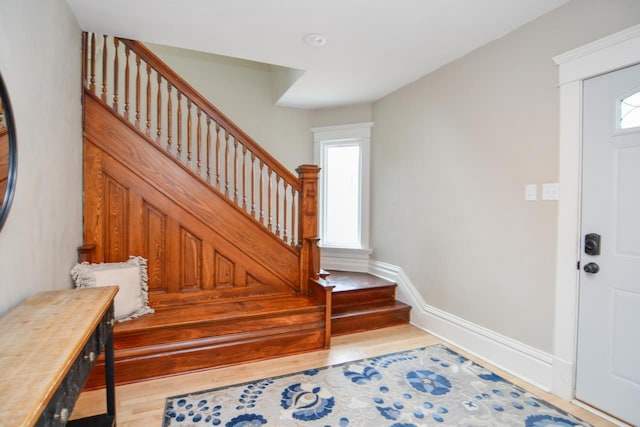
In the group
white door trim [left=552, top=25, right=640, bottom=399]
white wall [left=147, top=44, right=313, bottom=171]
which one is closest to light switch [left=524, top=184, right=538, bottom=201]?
white door trim [left=552, top=25, right=640, bottom=399]

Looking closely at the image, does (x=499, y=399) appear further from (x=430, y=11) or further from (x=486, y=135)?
(x=430, y=11)

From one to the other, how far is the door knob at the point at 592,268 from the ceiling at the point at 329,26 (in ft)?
5.52

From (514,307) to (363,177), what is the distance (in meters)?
2.38

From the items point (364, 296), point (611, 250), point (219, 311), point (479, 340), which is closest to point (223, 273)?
point (219, 311)

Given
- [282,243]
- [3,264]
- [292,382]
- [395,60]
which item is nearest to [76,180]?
[3,264]

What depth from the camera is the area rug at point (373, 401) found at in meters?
1.90

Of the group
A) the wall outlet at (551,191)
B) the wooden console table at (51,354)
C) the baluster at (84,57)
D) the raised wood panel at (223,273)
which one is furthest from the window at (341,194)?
the wooden console table at (51,354)

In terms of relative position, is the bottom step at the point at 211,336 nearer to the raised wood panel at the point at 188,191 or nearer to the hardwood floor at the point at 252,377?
the hardwood floor at the point at 252,377

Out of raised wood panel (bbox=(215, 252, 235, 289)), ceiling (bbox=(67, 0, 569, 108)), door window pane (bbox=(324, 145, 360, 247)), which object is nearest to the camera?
ceiling (bbox=(67, 0, 569, 108))

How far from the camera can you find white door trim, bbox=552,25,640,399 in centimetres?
208

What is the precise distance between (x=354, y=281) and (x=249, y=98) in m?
2.67

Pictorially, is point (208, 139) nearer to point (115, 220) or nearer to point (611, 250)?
point (115, 220)

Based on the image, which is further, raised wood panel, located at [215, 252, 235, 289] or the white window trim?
the white window trim

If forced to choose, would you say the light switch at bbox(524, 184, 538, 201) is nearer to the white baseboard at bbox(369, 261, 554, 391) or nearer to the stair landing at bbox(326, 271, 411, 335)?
the white baseboard at bbox(369, 261, 554, 391)
